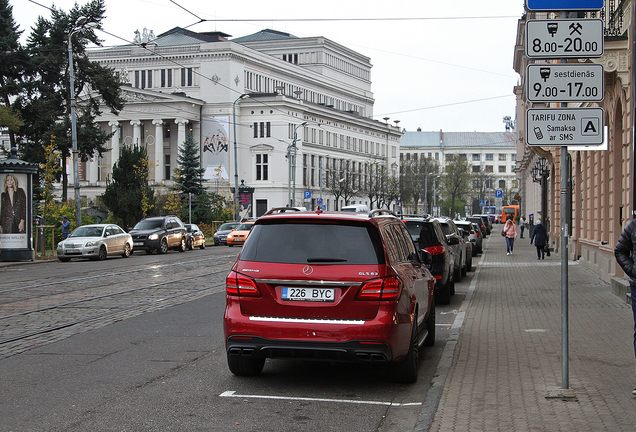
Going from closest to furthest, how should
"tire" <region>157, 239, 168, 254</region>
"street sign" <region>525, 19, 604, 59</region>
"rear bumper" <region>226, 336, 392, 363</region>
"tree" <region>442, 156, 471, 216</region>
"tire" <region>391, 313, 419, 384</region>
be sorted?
"street sign" <region>525, 19, 604, 59</region>
"rear bumper" <region>226, 336, 392, 363</region>
"tire" <region>391, 313, 419, 384</region>
"tire" <region>157, 239, 168, 254</region>
"tree" <region>442, 156, 471, 216</region>

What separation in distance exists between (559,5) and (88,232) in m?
28.1

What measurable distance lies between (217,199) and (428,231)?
52.3 m

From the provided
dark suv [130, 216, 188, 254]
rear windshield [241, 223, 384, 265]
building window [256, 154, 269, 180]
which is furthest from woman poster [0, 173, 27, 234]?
building window [256, 154, 269, 180]

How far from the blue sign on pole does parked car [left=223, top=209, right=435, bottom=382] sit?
2447 mm

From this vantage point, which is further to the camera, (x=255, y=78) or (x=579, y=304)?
(x=255, y=78)

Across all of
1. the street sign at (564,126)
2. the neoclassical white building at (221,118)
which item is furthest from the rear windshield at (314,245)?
the neoclassical white building at (221,118)

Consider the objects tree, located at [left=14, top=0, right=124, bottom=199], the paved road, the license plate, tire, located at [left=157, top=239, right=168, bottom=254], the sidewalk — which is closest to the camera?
the sidewalk

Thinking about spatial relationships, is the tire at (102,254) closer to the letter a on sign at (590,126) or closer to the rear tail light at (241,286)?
the rear tail light at (241,286)

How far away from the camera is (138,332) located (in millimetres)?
11164

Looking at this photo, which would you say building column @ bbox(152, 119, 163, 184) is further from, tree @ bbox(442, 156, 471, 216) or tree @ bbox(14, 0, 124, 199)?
tree @ bbox(442, 156, 471, 216)

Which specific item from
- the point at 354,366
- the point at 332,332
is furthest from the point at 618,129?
the point at 332,332

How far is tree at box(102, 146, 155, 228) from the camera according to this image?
4838cm

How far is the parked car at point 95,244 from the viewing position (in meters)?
31.0

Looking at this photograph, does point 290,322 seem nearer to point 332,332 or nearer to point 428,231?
point 332,332
